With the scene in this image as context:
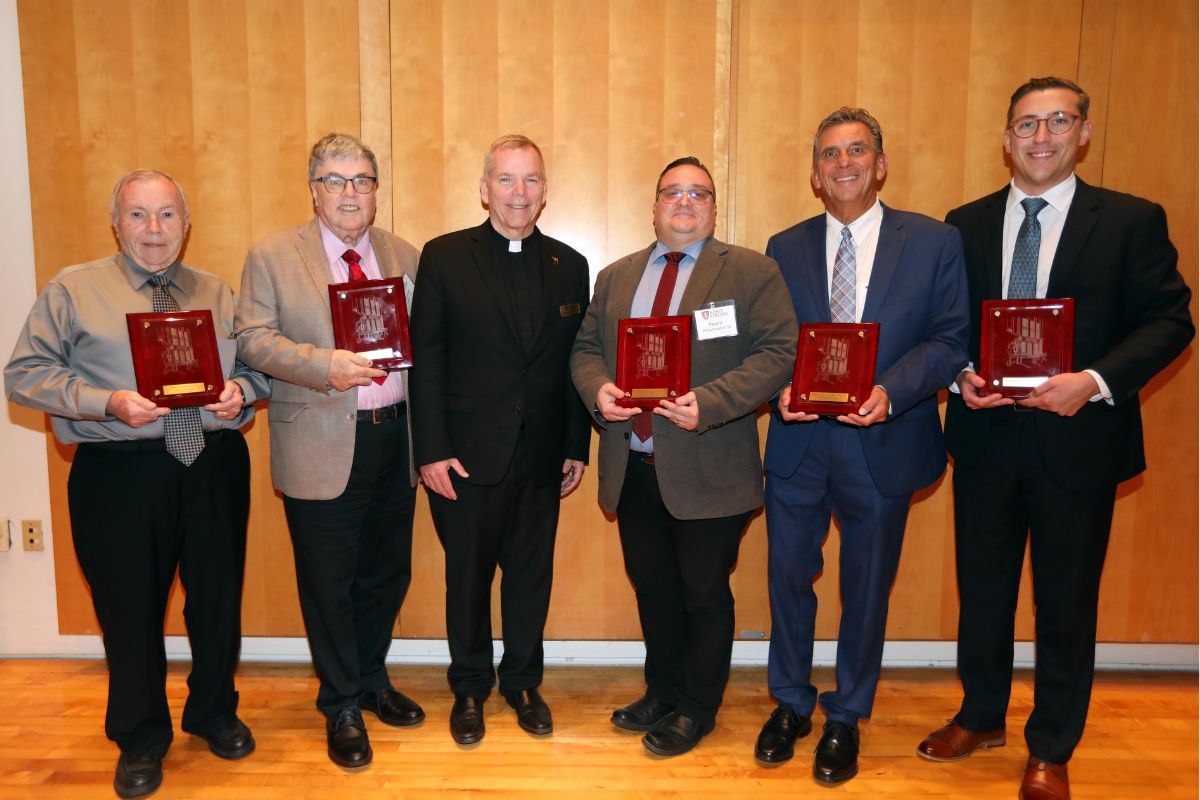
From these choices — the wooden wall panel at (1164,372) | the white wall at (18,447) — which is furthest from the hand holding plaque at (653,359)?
the white wall at (18,447)

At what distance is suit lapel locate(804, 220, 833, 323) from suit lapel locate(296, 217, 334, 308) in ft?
5.59

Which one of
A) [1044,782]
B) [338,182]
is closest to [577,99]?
[338,182]

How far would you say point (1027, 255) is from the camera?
266 centimetres

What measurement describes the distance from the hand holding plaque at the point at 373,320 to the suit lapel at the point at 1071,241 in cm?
217

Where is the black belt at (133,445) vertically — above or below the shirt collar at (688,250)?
below

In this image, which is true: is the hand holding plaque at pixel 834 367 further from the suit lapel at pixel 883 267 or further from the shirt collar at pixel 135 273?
the shirt collar at pixel 135 273

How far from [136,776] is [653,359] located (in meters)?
2.23

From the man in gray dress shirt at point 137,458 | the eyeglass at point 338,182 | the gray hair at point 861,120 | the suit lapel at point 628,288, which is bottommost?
the man in gray dress shirt at point 137,458

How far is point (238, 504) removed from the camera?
2850 mm

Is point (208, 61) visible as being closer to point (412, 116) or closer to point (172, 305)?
point (412, 116)

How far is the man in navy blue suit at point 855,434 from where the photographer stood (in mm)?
2676

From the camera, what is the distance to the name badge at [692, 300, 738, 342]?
2.68 metres

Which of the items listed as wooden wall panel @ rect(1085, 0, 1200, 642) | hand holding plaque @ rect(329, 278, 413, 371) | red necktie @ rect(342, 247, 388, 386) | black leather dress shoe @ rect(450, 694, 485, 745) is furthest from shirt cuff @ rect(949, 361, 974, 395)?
black leather dress shoe @ rect(450, 694, 485, 745)

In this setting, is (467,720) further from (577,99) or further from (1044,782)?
(577,99)
